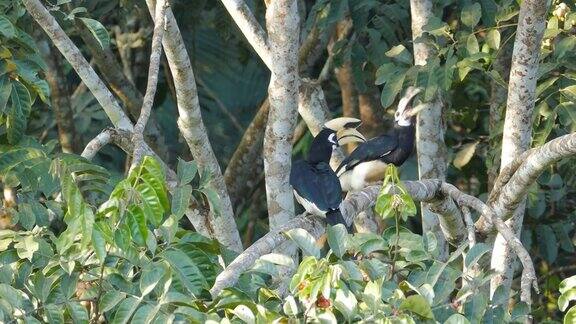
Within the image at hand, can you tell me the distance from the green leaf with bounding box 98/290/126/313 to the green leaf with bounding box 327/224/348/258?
59cm

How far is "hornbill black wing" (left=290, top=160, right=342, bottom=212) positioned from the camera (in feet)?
15.6

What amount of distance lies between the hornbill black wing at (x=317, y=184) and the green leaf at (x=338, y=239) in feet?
4.80

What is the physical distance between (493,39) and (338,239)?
6.56 feet

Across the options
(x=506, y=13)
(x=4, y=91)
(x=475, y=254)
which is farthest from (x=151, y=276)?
(x=506, y=13)

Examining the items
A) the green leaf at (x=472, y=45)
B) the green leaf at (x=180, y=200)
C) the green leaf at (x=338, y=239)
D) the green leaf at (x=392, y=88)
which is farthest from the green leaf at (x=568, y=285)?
the green leaf at (x=392, y=88)

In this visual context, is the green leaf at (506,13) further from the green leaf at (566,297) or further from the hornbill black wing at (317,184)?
the green leaf at (566,297)

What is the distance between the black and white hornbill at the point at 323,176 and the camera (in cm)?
474

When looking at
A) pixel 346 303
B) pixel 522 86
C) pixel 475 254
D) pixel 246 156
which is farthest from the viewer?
pixel 246 156

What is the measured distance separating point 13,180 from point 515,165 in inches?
76.1

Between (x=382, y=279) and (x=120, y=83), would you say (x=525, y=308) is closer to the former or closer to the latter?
(x=382, y=279)

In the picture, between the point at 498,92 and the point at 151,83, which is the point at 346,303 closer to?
the point at 151,83

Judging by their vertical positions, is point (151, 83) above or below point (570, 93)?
above

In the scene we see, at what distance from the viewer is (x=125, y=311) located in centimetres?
294

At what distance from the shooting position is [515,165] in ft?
15.1
